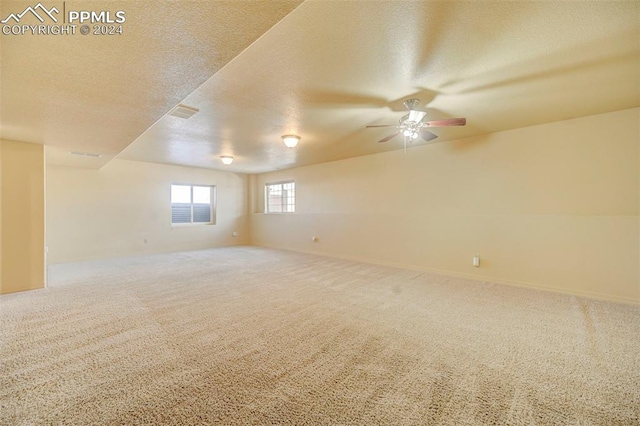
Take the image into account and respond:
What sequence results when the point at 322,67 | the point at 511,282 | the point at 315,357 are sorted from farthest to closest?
the point at 511,282 < the point at 322,67 < the point at 315,357

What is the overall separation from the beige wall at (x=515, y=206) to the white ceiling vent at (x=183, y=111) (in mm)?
3594

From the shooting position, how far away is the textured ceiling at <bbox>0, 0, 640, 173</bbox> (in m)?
1.45

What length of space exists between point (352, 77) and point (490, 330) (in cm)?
260

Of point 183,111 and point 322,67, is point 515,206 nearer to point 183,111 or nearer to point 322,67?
point 322,67

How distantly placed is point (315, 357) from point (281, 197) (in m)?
6.24

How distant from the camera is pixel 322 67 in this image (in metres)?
2.07

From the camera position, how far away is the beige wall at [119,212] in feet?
17.3

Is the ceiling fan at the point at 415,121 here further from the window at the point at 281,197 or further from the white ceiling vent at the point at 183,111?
the window at the point at 281,197

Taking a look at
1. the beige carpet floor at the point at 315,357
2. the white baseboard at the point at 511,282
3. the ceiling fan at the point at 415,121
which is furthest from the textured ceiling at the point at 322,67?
the white baseboard at the point at 511,282

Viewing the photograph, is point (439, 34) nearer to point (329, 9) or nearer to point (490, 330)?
point (329, 9)

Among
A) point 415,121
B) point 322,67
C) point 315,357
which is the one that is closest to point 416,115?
point 415,121

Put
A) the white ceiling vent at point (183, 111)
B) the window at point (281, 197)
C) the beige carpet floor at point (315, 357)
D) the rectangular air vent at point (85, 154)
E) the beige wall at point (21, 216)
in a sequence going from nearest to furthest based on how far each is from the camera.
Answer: the beige carpet floor at point (315, 357) → the white ceiling vent at point (183, 111) → the beige wall at point (21, 216) → the rectangular air vent at point (85, 154) → the window at point (281, 197)

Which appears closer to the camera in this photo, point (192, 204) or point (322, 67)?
point (322, 67)

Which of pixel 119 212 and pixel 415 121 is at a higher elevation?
pixel 415 121
